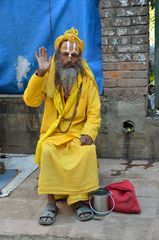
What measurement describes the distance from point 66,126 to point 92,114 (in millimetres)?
289

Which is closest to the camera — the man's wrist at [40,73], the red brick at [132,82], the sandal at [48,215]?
the sandal at [48,215]

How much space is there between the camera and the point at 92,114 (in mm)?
4477

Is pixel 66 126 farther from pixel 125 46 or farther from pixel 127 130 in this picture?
pixel 125 46

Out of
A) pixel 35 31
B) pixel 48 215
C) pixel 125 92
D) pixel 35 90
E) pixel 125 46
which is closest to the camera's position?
pixel 48 215

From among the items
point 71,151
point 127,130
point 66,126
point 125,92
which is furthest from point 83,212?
Answer: point 125,92

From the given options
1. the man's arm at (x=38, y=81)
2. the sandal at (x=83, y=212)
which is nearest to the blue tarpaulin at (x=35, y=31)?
the man's arm at (x=38, y=81)

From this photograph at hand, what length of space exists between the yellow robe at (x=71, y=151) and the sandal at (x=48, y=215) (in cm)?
17

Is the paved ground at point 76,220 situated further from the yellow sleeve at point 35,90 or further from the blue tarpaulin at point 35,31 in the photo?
the blue tarpaulin at point 35,31

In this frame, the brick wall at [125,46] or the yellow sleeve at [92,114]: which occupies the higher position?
the brick wall at [125,46]

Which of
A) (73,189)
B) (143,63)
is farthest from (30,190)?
(143,63)

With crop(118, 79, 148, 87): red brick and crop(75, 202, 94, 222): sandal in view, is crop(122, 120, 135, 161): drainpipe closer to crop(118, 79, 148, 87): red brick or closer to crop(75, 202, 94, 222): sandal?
crop(118, 79, 148, 87): red brick

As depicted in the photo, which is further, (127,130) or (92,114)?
(127,130)

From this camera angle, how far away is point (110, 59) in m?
5.46

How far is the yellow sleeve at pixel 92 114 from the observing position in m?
4.39
